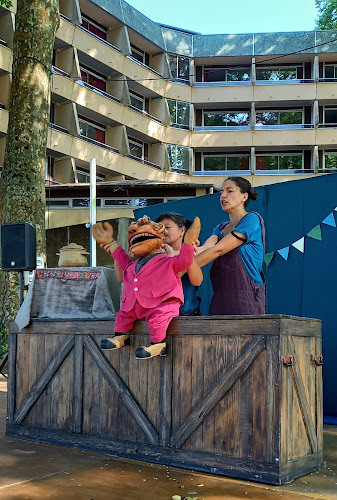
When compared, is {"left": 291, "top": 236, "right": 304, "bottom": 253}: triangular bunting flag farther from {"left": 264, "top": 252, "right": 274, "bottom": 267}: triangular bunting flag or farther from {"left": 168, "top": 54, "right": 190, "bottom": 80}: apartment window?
{"left": 168, "top": 54, "right": 190, "bottom": 80}: apartment window

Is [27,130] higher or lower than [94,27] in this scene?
lower

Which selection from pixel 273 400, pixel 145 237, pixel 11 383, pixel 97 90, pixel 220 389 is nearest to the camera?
pixel 273 400

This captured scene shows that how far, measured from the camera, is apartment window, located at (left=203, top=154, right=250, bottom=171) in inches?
1476

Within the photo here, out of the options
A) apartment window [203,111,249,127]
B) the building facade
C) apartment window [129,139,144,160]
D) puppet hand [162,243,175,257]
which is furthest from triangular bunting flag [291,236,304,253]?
apartment window [203,111,249,127]

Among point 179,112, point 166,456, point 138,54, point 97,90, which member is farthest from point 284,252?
point 179,112

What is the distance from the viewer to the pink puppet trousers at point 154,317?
14.6 ft

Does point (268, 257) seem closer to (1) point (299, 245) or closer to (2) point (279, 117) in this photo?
(1) point (299, 245)

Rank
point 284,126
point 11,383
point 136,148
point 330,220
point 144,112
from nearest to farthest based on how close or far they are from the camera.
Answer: point 11,383 → point 330,220 → point 144,112 → point 136,148 → point 284,126

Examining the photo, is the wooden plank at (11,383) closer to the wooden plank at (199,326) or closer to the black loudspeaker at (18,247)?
the wooden plank at (199,326)

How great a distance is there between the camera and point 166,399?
4539mm

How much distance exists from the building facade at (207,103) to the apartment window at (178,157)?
0.05 m

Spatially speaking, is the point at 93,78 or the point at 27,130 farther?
the point at 93,78

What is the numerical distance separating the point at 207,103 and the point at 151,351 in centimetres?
3378

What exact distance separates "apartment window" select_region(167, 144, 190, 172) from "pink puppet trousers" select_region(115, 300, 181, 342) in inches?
1229
